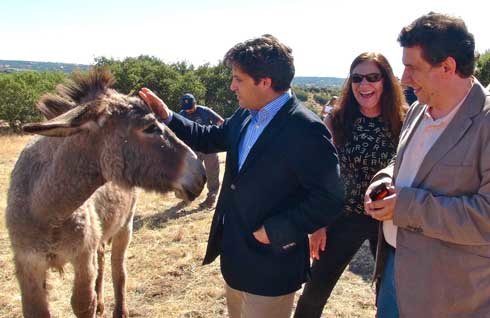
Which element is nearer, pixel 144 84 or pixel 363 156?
pixel 363 156

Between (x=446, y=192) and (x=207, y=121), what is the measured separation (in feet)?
24.0

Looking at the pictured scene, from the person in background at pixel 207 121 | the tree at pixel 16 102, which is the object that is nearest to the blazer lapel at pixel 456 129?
the person in background at pixel 207 121

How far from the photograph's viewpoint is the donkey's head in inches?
108

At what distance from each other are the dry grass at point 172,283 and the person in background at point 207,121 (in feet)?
5.09

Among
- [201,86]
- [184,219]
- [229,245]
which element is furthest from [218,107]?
[229,245]

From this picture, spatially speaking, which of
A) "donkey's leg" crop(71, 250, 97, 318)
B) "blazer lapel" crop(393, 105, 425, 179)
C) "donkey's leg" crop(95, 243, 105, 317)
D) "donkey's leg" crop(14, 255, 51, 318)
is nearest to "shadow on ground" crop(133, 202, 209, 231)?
"donkey's leg" crop(95, 243, 105, 317)

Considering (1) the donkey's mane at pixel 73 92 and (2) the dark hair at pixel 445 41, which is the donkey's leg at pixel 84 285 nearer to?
(1) the donkey's mane at pixel 73 92

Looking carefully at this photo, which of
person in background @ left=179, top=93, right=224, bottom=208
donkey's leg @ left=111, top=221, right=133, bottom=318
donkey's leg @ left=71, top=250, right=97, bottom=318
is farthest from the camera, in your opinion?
person in background @ left=179, top=93, right=224, bottom=208

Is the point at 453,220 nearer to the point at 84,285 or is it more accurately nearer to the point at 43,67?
the point at 84,285

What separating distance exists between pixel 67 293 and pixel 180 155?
10.8ft

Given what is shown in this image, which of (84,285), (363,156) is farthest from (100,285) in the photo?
(363,156)

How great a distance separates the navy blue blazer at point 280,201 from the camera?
2.21 meters

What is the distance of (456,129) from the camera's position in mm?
1785

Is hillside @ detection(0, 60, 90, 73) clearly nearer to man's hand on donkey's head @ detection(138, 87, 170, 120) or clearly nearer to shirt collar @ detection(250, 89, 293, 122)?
man's hand on donkey's head @ detection(138, 87, 170, 120)
